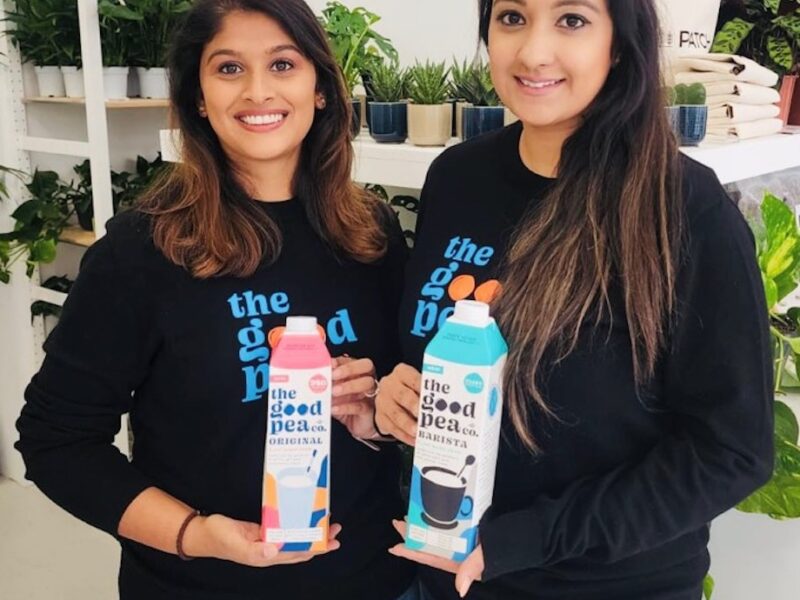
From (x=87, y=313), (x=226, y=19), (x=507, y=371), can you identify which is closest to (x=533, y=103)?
(x=507, y=371)

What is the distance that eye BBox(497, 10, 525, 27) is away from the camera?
93 centimetres

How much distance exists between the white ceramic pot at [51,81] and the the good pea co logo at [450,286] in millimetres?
2048

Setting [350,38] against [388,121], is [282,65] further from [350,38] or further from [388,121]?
[350,38]

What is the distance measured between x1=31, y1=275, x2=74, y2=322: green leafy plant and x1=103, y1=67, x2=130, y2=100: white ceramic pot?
2.25 feet

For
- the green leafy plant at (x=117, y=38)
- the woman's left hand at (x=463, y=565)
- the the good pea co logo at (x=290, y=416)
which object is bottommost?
the woman's left hand at (x=463, y=565)

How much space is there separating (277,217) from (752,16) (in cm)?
153

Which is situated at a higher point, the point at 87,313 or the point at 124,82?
the point at 124,82

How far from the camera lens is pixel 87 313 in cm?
102

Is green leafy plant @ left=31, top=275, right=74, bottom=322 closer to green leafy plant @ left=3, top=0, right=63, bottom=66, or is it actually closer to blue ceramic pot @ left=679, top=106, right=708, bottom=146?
green leafy plant @ left=3, top=0, right=63, bottom=66

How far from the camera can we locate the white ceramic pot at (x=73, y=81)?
2557 millimetres

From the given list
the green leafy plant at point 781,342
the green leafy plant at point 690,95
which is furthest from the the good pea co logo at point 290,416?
the green leafy plant at point 690,95

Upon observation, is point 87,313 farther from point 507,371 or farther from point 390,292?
point 507,371

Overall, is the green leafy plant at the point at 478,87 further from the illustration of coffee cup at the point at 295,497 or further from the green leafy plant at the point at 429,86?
the illustration of coffee cup at the point at 295,497

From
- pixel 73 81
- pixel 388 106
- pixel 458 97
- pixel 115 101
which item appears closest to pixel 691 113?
pixel 458 97
